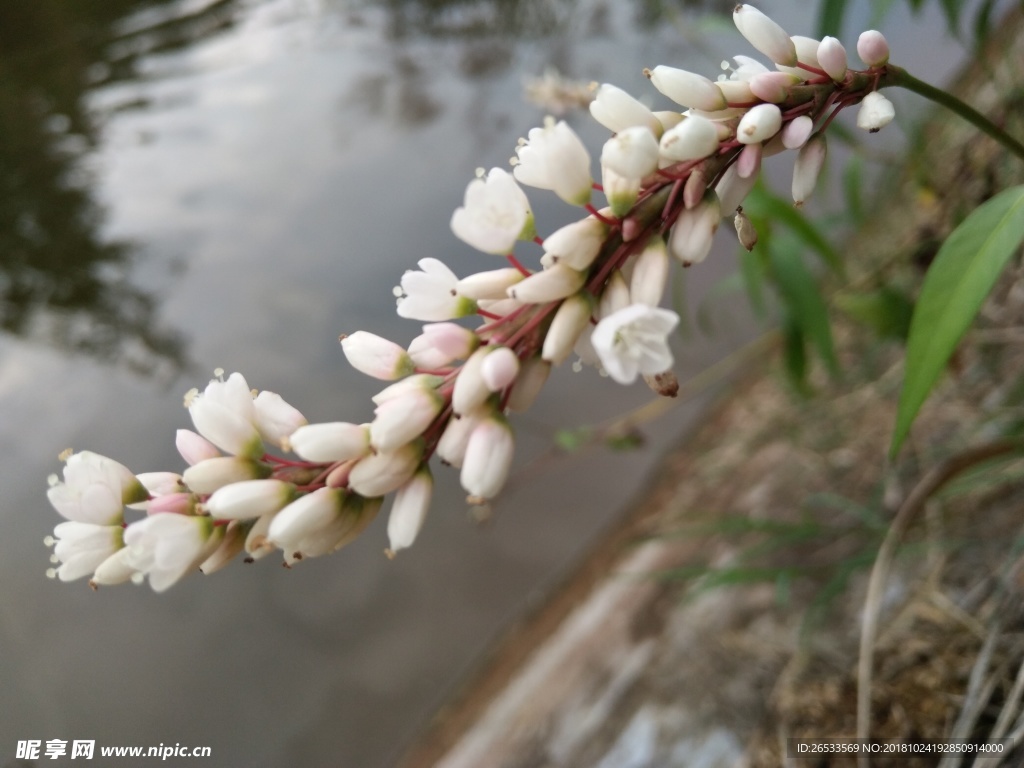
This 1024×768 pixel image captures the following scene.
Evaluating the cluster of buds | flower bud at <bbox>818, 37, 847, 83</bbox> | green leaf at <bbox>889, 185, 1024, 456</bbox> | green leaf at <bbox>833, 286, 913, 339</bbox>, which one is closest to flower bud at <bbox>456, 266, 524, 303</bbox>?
the cluster of buds

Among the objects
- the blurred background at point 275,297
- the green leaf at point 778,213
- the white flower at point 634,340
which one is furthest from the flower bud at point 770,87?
the blurred background at point 275,297

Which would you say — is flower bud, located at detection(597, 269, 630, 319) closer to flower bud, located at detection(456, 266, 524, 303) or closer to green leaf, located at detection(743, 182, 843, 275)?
flower bud, located at detection(456, 266, 524, 303)

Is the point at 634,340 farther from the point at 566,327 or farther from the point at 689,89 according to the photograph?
the point at 689,89

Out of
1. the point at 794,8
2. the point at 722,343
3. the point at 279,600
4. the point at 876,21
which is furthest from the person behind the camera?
the point at 794,8

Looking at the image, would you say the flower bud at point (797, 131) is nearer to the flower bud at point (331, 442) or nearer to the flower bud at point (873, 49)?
the flower bud at point (873, 49)

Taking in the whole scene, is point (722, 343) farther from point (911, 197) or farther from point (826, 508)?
point (826, 508)

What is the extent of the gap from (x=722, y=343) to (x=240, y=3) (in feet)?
11.3

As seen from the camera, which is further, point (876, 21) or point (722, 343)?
point (722, 343)

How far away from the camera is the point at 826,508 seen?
1.86 meters

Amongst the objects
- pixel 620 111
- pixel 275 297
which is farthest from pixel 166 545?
pixel 275 297

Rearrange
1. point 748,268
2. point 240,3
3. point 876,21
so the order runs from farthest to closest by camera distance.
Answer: point 240,3 → point 748,268 → point 876,21

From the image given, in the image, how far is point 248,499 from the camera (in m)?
0.56

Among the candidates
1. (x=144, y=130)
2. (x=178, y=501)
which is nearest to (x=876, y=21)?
(x=178, y=501)

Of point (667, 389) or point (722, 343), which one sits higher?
point (667, 389)
